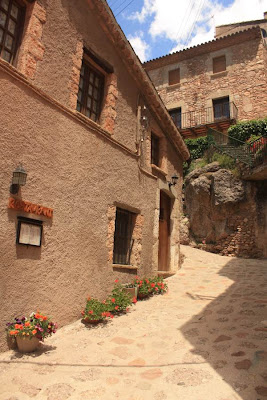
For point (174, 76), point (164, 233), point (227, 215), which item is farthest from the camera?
point (174, 76)

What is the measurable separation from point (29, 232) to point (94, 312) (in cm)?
175

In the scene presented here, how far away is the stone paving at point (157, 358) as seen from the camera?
10.00 ft

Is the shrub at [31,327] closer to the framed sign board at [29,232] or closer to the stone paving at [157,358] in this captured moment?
the stone paving at [157,358]

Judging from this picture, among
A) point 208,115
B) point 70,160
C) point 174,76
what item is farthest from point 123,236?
point 174,76

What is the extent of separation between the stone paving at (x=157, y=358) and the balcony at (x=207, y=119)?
44.5ft


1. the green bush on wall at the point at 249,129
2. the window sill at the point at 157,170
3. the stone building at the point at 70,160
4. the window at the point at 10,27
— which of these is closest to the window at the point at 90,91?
the stone building at the point at 70,160

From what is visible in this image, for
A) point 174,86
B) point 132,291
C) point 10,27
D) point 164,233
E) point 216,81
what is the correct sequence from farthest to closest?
point 174,86 < point 216,81 < point 164,233 < point 132,291 < point 10,27

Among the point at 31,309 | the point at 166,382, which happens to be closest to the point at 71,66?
the point at 31,309

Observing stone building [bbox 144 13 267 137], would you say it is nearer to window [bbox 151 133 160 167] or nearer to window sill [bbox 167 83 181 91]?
window sill [bbox 167 83 181 91]

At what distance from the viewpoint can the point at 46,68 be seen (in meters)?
5.20

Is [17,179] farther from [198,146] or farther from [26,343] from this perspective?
[198,146]

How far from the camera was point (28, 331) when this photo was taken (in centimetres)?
386

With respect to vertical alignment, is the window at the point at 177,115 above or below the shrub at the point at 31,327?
above

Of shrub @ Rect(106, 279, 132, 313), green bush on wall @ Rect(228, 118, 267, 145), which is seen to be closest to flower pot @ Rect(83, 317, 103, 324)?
shrub @ Rect(106, 279, 132, 313)
